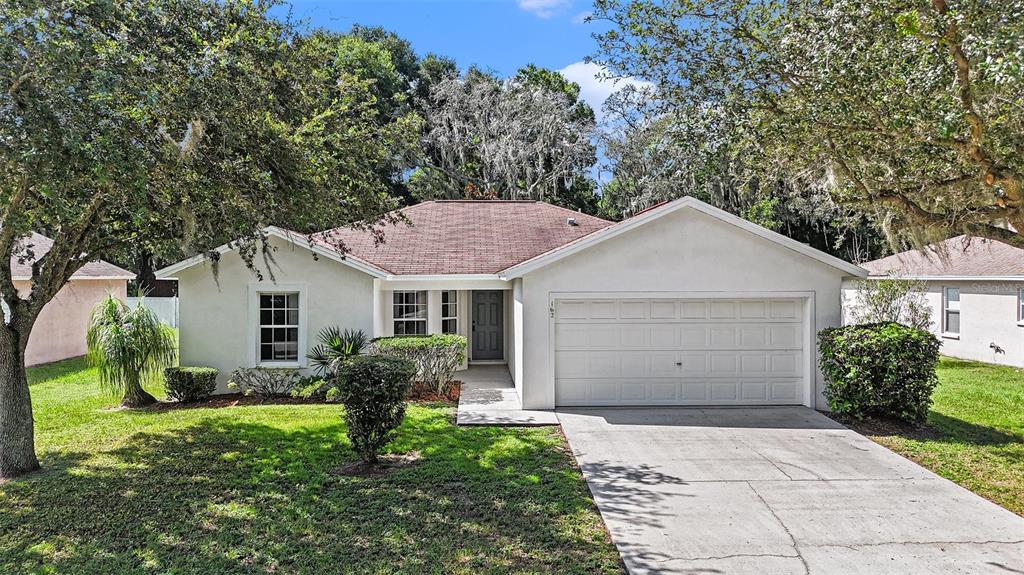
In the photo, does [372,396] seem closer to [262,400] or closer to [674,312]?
[262,400]

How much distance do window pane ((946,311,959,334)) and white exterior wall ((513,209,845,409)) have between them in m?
10.8

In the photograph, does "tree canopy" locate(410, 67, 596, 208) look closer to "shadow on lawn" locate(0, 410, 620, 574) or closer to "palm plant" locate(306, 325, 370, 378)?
"palm plant" locate(306, 325, 370, 378)

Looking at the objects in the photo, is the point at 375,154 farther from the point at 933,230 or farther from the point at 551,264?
the point at 933,230

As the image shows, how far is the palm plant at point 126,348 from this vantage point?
443 inches

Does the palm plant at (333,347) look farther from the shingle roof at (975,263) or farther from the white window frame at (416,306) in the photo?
the shingle roof at (975,263)

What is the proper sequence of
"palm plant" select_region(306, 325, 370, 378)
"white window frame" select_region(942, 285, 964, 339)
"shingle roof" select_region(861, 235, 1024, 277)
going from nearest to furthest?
"palm plant" select_region(306, 325, 370, 378) → "shingle roof" select_region(861, 235, 1024, 277) → "white window frame" select_region(942, 285, 964, 339)

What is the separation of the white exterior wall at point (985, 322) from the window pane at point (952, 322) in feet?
0.65

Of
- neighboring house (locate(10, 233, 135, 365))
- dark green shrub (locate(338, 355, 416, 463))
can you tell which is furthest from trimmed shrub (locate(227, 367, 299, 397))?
neighboring house (locate(10, 233, 135, 365))

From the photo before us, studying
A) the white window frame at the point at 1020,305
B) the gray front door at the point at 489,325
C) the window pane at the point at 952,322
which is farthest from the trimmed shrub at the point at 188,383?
the window pane at the point at 952,322

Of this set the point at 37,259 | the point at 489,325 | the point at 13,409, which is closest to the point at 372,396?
the point at 13,409

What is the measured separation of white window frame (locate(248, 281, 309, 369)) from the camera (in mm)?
12492

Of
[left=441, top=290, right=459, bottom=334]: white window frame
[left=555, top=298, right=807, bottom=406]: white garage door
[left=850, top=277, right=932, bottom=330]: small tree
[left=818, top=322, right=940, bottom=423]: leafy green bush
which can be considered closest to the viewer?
[left=818, top=322, right=940, bottom=423]: leafy green bush

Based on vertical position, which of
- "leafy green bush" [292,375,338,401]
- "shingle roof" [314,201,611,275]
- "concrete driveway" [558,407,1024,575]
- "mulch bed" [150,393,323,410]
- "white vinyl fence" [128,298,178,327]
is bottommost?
"concrete driveway" [558,407,1024,575]

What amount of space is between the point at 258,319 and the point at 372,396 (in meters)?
6.16
